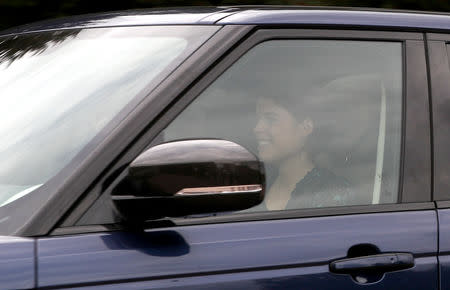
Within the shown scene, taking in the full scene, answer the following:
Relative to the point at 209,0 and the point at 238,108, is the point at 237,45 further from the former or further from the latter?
the point at 209,0

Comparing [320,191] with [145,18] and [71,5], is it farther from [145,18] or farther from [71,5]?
[71,5]

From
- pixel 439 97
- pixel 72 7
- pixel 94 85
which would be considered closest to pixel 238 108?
pixel 94 85

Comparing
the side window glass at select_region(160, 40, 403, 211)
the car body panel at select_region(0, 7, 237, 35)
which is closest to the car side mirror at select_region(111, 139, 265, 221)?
the side window glass at select_region(160, 40, 403, 211)

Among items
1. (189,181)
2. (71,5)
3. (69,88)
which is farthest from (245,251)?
(71,5)

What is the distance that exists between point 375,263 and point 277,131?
1.71ft

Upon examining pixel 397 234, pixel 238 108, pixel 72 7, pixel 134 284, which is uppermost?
pixel 72 7

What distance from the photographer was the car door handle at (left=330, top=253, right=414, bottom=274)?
2.68 meters

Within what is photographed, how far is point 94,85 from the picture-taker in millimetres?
2803

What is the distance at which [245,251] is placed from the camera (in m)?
2.59

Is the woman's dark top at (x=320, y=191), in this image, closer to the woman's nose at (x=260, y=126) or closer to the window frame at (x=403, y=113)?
the window frame at (x=403, y=113)

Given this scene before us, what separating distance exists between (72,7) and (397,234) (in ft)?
9.88

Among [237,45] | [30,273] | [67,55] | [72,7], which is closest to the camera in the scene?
[30,273]

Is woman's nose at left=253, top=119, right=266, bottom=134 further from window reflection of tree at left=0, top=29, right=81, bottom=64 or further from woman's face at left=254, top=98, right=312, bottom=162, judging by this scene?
window reflection of tree at left=0, top=29, right=81, bottom=64

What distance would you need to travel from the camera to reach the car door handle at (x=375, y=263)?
2682 mm
